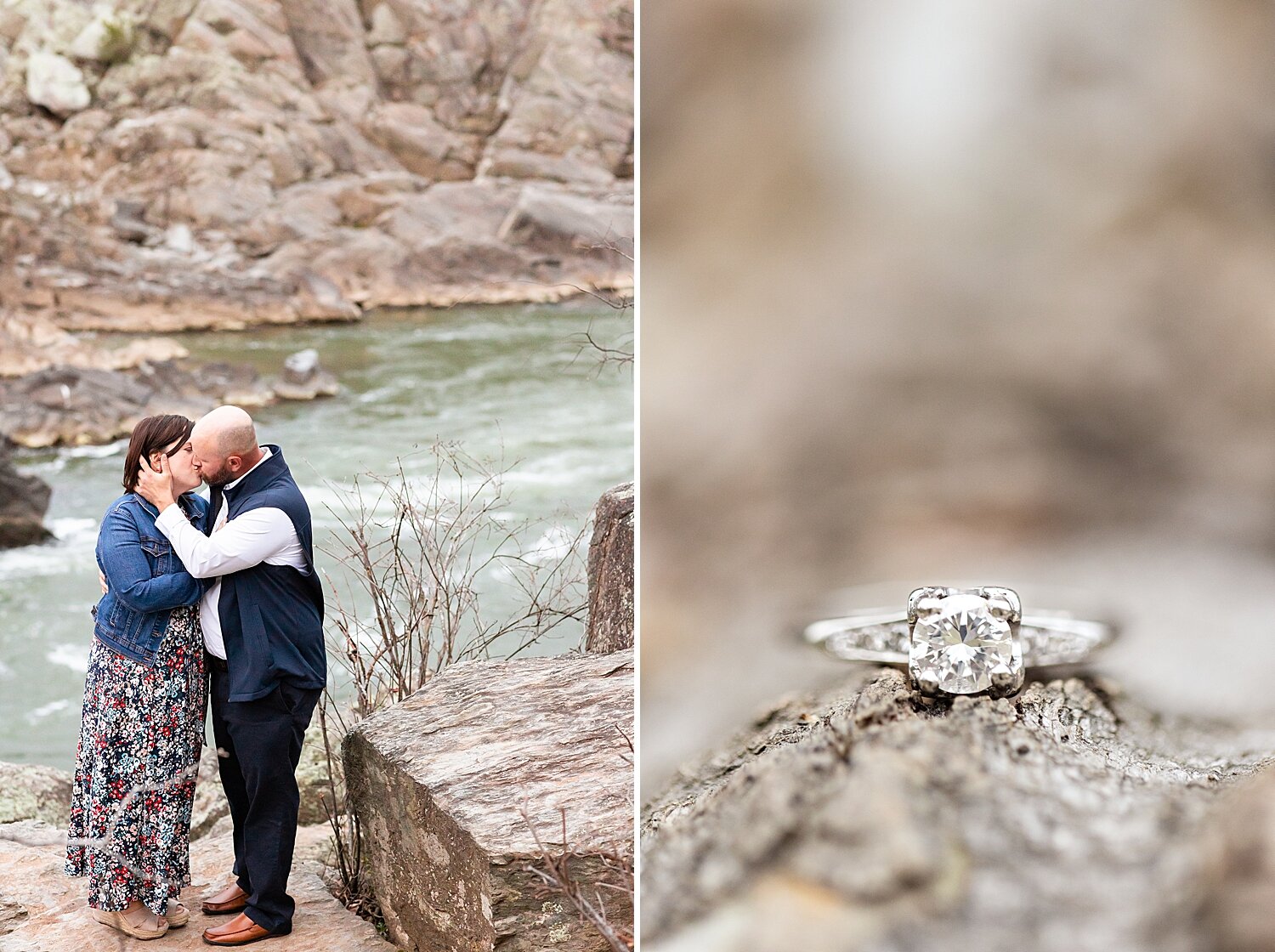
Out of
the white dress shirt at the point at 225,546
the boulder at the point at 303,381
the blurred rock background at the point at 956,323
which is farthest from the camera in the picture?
the boulder at the point at 303,381

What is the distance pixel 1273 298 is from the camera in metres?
0.57

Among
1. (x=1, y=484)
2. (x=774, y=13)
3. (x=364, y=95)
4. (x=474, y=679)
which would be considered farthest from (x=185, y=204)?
(x=774, y=13)

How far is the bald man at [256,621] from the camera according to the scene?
120cm

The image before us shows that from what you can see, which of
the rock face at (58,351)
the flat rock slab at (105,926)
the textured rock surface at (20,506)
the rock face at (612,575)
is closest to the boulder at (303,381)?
the rock face at (58,351)

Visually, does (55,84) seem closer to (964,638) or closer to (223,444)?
(223,444)

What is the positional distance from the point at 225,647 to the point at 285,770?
6.8 inches

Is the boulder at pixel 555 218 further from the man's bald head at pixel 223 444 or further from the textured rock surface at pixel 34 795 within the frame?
the man's bald head at pixel 223 444

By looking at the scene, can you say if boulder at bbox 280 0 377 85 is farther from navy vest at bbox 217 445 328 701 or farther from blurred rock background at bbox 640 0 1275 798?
blurred rock background at bbox 640 0 1275 798

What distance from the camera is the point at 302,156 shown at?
8.88 meters

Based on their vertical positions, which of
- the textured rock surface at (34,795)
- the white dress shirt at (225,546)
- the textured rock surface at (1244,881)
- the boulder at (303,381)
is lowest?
the textured rock surface at (34,795)

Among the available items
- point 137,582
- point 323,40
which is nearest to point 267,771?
point 137,582

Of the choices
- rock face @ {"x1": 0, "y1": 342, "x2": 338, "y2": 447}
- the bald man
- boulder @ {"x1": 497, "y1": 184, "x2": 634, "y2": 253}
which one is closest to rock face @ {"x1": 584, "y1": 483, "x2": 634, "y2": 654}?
the bald man

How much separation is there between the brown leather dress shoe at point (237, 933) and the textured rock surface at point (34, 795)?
1.09 m

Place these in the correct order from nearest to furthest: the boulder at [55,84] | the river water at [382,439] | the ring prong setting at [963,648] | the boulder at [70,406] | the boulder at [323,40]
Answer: the ring prong setting at [963,648] < the river water at [382,439] < the boulder at [70,406] < the boulder at [55,84] < the boulder at [323,40]
